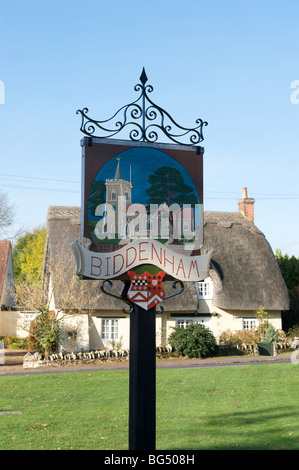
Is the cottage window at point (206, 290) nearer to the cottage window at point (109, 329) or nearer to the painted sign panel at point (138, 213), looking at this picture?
the cottage window at point (109, 329)

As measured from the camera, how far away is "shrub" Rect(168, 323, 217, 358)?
1123 inches

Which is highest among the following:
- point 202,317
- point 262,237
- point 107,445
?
point 262,237

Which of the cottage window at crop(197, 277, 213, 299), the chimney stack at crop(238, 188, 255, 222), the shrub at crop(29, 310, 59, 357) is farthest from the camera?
the chimney stack at crop(238, 188, 255, 222)

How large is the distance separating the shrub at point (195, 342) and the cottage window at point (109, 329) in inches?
135

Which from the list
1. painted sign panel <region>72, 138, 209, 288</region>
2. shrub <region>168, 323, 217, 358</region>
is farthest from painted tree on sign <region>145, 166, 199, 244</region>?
shrub <region>168, 323, 217, 358</region>

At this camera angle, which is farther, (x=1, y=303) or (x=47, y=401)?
(x=1, y=303)

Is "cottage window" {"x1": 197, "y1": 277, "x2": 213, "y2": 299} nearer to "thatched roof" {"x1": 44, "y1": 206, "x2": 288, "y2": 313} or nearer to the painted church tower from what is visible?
"thatched roof" {"x1": 44, "y1": 206, "x2": 288, "y2": 313}

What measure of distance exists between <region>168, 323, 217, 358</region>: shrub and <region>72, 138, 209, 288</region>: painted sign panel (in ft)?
70.6

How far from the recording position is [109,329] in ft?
100.0

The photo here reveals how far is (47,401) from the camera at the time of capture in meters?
15.7

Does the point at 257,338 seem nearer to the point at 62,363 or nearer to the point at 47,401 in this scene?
the point at 62,363
